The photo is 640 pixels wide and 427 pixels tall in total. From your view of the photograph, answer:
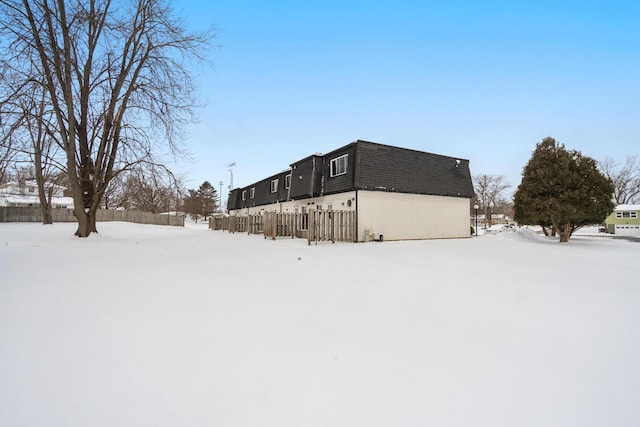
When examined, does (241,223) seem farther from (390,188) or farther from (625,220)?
(625,220)

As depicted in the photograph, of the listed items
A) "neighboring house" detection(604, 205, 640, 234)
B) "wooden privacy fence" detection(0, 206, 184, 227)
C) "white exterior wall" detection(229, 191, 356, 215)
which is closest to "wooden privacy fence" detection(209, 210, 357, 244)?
"white exterior wall" detection(229, 191, 356, 215)

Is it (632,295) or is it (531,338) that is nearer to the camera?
(531,338)

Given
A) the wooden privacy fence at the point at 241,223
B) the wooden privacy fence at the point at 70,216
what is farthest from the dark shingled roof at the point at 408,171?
the wooden privacy fence at the point at 70,216

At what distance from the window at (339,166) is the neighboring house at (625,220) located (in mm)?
35394

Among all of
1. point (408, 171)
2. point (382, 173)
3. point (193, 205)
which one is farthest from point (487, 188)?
point (193, 205)

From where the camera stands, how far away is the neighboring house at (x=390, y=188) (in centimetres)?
1463

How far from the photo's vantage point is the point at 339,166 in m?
16.2

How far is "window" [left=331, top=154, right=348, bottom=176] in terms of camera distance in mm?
15609

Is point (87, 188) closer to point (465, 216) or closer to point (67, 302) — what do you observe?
point (67, 302)

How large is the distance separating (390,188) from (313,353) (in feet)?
45.1

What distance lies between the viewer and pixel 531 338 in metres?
2.83

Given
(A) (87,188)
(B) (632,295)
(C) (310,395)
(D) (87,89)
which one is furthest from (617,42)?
(A) (87,188)

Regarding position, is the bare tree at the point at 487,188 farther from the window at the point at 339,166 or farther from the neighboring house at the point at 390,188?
the window at the point at 339,166

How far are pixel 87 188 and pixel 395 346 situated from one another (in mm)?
15253
